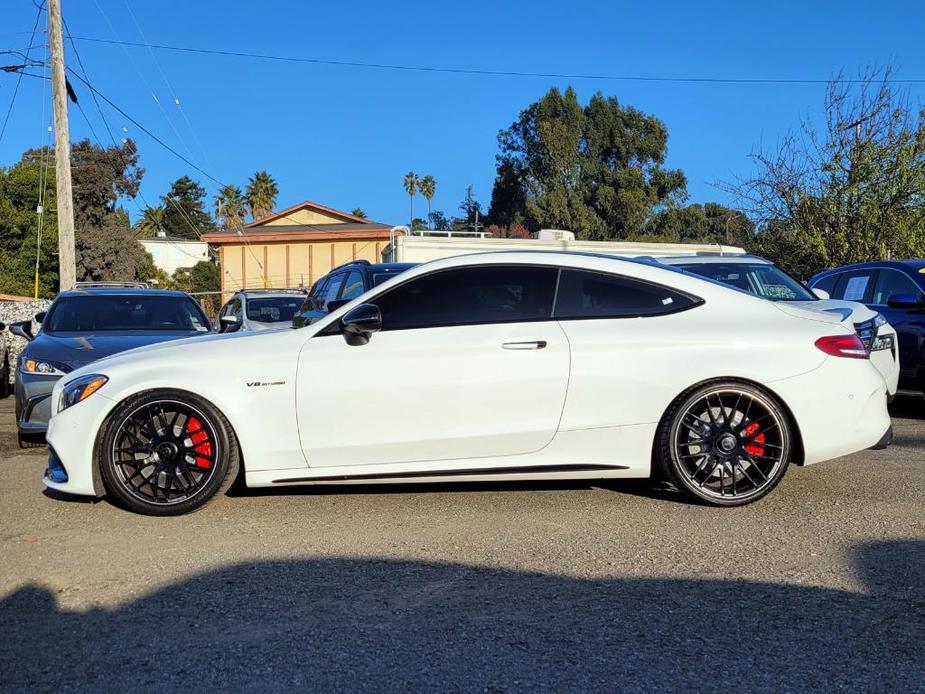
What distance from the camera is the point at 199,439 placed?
17.5ft

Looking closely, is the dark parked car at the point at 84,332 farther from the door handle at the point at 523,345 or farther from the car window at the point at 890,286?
the car window at the point at 890,286

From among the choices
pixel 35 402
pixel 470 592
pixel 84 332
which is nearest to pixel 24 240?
pixel 84 332

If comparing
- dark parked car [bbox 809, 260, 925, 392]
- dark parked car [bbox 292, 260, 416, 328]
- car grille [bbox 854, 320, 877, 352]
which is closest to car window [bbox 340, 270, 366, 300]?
dark parked car [bbox 292, 260, 416, 328]

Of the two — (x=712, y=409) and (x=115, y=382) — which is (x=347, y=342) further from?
(x=712, y=409)

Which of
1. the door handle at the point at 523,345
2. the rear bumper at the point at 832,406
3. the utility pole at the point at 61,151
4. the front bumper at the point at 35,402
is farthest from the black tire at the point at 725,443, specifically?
the utility pole at the point at 61,151

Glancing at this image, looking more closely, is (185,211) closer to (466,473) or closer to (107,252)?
(107,252)

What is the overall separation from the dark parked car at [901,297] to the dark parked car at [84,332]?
7.43 m

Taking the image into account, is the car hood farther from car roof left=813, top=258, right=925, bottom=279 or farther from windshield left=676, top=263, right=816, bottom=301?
car roof left=813, top=258, right=925, bottom=279

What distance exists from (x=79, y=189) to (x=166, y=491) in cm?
4256

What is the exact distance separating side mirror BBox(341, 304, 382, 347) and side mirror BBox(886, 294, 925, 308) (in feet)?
20.7

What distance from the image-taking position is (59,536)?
5016mm

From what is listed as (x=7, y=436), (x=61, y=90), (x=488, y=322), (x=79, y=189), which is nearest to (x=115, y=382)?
(x=488, y=322)

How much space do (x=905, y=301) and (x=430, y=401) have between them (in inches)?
244

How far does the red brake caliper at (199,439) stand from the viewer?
5320mm
